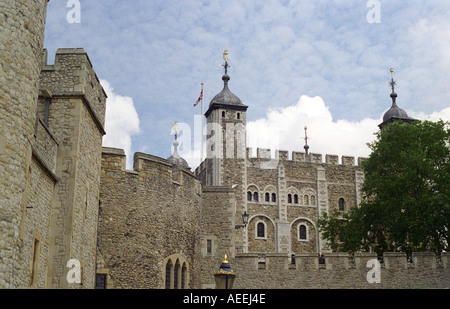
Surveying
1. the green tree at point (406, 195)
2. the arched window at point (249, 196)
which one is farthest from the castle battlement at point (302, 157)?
the green tree at point (406, 195)

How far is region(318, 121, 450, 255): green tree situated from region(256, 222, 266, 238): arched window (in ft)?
50.1

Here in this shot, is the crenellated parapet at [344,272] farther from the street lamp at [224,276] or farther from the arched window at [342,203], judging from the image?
the arched window at [342,203]

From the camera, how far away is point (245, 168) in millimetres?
46000

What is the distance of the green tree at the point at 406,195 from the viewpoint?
25.4 m

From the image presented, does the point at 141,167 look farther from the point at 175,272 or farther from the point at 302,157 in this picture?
the point at 302,157

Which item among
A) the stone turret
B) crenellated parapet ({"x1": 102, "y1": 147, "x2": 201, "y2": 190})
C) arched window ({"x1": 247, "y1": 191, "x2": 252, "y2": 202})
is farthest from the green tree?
the stone turret

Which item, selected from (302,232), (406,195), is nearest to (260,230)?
(302,232)

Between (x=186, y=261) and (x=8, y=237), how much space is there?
433 inches

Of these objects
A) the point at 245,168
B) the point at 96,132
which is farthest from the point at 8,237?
the point at 245,168

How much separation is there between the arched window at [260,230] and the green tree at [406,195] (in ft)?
50.1

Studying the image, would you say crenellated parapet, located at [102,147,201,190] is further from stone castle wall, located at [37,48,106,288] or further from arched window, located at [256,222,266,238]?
arched window, located at [256,222,266,238]

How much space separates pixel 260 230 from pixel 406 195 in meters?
19.9
